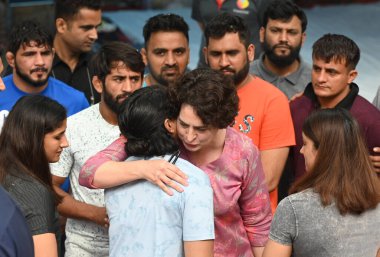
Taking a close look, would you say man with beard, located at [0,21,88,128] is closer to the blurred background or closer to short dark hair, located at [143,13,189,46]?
short dark hair, located at [143,13,189,46]

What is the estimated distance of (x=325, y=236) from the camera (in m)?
3.11

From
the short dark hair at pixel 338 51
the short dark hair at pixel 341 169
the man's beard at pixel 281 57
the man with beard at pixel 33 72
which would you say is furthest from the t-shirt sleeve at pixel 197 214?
the man's beard at pixel 281 57

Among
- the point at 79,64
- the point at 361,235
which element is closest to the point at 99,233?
the point at 361,235

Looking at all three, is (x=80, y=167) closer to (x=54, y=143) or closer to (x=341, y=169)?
(x=54, y=143)

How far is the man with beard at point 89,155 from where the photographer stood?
3961 millimetres

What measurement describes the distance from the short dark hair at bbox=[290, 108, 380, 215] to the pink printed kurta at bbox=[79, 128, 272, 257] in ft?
0.82

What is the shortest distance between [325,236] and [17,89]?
2.24 m

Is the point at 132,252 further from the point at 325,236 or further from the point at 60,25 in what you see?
the point at 60,25

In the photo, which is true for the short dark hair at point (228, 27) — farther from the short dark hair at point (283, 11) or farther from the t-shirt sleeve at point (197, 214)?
the t-shirt sleeve at point (197, 214)

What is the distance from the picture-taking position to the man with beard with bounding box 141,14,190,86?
4.73 metres

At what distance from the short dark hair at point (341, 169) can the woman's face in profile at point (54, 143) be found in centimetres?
105

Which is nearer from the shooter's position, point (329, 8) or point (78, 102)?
point (78, 102)

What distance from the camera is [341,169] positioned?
10.3ft

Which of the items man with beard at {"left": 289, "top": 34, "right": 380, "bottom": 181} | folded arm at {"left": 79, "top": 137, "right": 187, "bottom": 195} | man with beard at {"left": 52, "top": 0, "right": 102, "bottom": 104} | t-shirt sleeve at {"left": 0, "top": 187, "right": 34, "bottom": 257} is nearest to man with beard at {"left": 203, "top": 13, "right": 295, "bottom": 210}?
man with beard at {"left": 289, "top": 34, "right": 380, "bottom": 181}
